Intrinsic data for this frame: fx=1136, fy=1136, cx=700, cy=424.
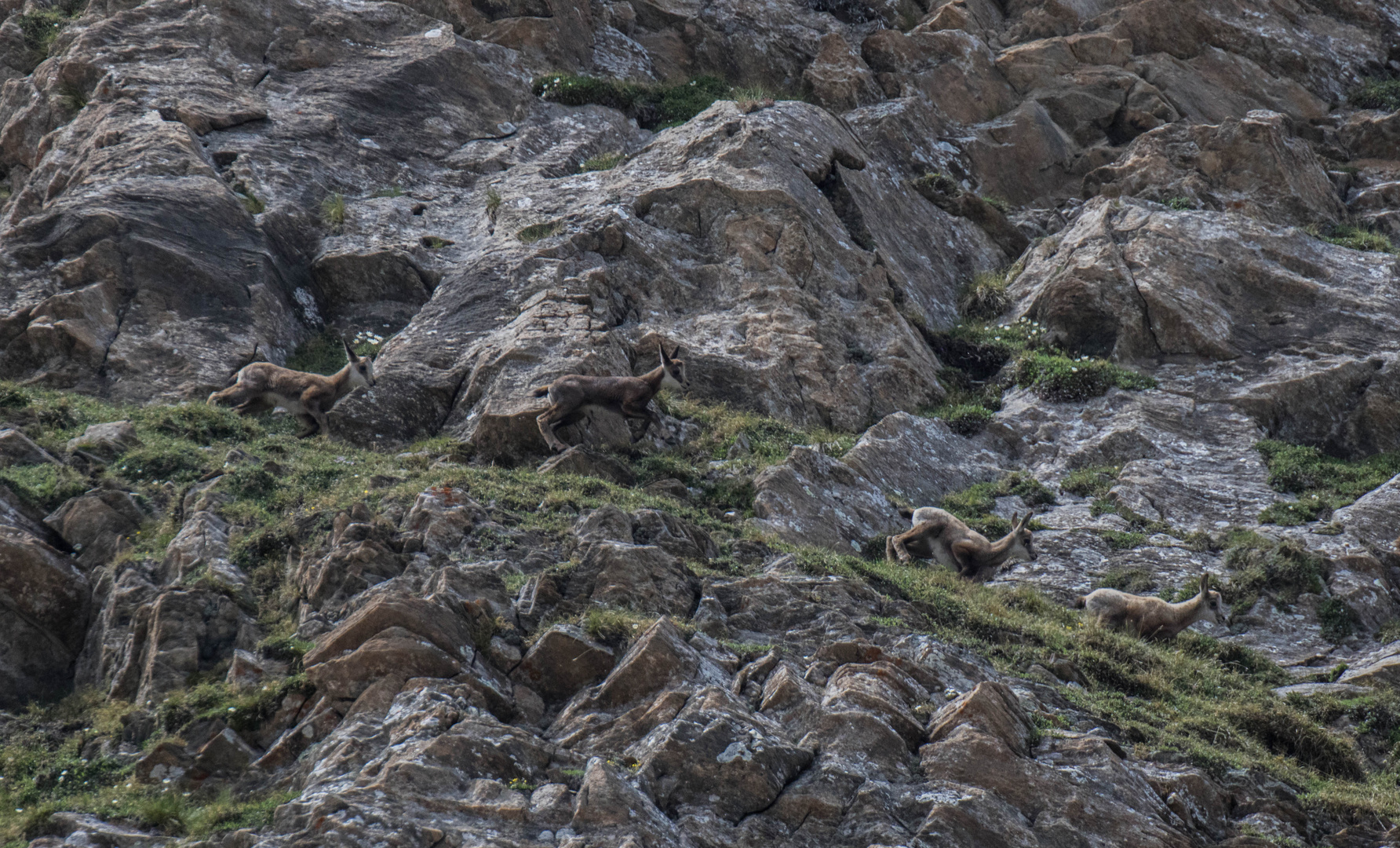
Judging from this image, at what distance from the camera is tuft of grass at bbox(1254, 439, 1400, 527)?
17266 millimetres

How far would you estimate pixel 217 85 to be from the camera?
76.3 feet

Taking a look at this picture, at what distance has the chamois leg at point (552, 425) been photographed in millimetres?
15891

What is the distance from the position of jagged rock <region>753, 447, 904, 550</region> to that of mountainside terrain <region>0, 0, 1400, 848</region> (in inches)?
3.7

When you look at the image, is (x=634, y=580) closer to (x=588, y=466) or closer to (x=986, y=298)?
(x=588, y=466)

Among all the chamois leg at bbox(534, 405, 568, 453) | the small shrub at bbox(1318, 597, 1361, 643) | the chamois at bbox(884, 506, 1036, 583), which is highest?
the chamois leg at bbox(534, 405, 568, 453)

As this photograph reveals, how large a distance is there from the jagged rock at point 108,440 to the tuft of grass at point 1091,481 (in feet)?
44.5

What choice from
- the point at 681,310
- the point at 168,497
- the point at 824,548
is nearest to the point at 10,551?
the point at 168,497

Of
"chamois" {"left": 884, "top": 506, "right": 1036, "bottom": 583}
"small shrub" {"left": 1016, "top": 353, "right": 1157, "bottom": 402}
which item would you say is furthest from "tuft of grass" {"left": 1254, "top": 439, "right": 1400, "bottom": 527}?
"chamois" {"left": 884, "top": 506, "right": 1036, "bottom": 583}

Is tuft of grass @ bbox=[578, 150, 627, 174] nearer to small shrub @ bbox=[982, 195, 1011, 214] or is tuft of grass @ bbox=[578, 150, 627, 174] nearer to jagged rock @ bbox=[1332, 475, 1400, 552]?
small shrub @ bbox=[982, 195, 1011, 214]

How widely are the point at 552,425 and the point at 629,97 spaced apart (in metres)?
13.3

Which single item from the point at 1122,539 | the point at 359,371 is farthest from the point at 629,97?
the point at 1122,539

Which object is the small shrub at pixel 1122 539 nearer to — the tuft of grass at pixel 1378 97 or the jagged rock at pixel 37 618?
the jagged rock at pixel 37 618

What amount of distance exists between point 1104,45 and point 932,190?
875 centimetres

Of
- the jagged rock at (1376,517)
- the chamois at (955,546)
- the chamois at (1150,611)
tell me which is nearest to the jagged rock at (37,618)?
the chamois at (955,546)
